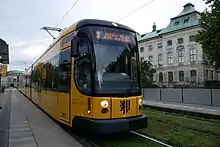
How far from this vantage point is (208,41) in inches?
867

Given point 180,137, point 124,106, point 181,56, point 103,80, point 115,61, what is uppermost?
point 181,56

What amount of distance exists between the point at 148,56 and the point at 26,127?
7520cm

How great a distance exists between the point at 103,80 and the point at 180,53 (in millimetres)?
68567

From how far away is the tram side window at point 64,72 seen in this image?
30.5ft

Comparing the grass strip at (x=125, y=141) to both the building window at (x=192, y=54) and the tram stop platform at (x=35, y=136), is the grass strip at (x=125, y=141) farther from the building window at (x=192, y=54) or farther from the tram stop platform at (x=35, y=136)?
the building window at (x=192, y=54)

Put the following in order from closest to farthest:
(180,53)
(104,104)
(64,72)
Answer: (104,104)
(64,72)
(180,53)

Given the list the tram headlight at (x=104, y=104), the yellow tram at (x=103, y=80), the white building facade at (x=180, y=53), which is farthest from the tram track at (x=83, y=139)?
the white building facade at (x=180, y=53)

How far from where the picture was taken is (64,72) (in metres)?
9.80

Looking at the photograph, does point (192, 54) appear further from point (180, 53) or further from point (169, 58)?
point (169, 58)

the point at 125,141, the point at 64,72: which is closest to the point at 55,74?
the point at 64,72

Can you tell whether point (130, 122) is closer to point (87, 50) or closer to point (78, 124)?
point (78, 124)

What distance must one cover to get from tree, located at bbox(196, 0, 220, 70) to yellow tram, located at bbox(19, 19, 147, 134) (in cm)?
1247

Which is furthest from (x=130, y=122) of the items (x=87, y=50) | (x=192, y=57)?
(x=192, y=57)

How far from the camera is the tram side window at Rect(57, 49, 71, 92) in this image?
929 centimetres
